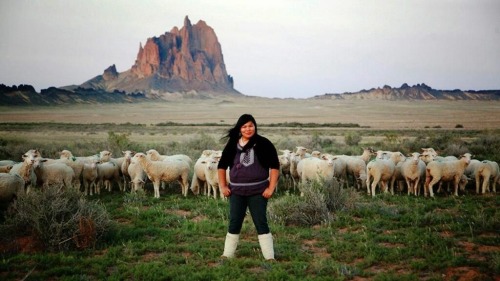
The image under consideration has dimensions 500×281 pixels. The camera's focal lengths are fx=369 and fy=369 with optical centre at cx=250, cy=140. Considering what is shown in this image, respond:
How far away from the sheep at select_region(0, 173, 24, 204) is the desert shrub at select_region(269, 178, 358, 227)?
6.31 m

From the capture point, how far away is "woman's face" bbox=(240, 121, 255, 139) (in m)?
5.93

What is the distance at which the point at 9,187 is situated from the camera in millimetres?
9070

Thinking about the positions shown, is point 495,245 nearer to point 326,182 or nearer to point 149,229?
point 326,182

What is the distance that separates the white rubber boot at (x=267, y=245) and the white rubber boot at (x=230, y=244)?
417mm

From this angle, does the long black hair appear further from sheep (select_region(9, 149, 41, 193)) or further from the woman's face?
sheep (select_region(9, 149, 41, 193))

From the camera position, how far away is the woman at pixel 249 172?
5906 mm

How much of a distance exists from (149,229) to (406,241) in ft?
17.7

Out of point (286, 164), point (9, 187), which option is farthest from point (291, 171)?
point (9, 187)

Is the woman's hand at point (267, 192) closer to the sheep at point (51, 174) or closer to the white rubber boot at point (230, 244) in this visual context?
the white rubber boot at point (230, 244)

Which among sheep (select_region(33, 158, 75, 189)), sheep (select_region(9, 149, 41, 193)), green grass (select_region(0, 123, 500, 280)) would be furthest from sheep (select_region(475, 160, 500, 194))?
sheep (select_region(9, 149, 41, 193))

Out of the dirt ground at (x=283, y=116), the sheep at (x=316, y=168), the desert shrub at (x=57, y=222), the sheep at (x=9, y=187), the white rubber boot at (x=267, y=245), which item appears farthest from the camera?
the dirt ground at (x=283, y=116)

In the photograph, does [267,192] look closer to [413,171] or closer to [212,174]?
[212,174]

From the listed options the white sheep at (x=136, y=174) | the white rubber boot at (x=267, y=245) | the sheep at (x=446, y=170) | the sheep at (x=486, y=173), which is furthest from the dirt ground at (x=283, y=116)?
the white rubber boot at (x=267, y=245)

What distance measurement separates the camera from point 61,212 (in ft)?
24.5
